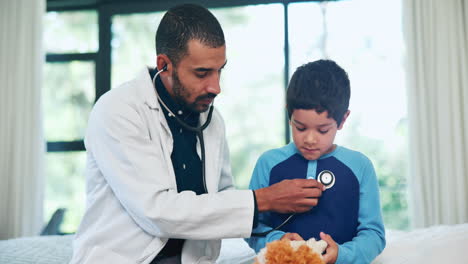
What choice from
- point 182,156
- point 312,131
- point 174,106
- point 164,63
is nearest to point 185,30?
point 164,63

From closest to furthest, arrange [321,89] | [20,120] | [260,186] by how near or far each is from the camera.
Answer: [321,89] → [260,186] → [20,120]

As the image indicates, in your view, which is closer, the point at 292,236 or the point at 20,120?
the point at 292,236

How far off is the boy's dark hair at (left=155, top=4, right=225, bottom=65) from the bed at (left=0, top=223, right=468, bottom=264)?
831mm

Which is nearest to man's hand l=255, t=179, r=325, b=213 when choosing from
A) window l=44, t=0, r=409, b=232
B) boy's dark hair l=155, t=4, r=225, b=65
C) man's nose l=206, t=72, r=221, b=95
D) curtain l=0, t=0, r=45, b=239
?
man's nose l=206, t=72, r=221, b=95

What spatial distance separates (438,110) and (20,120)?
3341mm

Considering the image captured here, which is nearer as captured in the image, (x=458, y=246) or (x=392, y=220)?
(x=458, y=246)

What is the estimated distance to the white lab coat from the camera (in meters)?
1.37

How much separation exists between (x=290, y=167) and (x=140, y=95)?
0.53 metres

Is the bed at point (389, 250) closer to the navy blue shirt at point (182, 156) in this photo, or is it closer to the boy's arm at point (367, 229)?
the boy's arm at point (367, 229)

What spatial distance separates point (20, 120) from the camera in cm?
412

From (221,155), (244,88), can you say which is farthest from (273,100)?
(221,155)

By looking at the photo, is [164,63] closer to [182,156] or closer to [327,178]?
[182,156]

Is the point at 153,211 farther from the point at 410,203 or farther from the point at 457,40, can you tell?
the point at 457,40

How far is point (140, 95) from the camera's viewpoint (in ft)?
5.17
